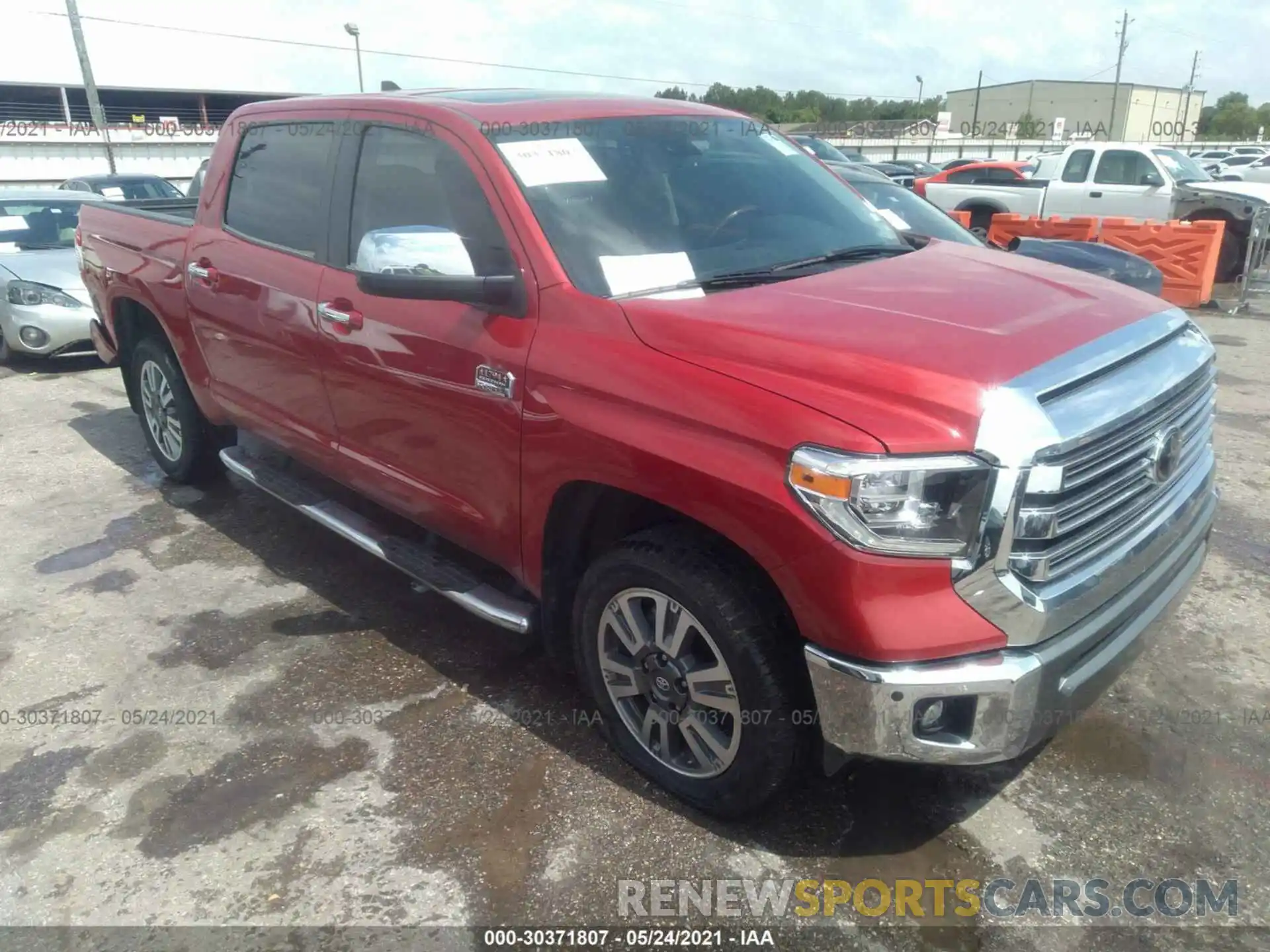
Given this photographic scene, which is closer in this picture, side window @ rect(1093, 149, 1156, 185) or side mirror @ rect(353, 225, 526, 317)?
side mirror @ rect(353, 225, 526, 317)

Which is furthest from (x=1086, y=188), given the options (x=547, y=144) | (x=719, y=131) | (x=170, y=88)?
(x=170, y=88)

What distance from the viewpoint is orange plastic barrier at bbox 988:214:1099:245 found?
1173 cm

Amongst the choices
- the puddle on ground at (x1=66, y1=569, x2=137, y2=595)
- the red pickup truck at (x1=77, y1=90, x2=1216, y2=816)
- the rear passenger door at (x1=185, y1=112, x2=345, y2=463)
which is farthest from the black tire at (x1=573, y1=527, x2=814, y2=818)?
the puddle on ground at (x1=66, y1=569, x2=137, y2=595)

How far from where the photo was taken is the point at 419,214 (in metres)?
3.34

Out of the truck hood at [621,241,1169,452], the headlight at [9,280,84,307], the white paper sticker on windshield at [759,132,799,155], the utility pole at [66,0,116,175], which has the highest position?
the utility pole at [66,0,116,175]

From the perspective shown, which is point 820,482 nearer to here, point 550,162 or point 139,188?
point 550,162

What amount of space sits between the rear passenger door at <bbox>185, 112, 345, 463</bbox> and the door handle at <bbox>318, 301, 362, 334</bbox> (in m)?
0.08

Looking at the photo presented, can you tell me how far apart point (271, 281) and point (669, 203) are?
1732 millimetres

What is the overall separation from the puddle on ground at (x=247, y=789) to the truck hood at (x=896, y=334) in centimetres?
170

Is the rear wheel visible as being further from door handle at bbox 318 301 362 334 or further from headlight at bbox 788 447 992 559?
headlight at bbox 788 447 992 559

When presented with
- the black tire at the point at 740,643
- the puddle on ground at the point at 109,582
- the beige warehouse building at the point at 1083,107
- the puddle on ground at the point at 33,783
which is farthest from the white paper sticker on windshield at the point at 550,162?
the beige warehouse building at the point at 1083,107

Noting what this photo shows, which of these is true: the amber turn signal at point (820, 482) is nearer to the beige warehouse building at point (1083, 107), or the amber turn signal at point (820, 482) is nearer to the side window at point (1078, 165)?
the side window at point (1078, 165)

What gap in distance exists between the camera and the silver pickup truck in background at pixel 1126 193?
40.2 ft

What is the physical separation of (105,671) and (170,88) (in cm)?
→ 5993
